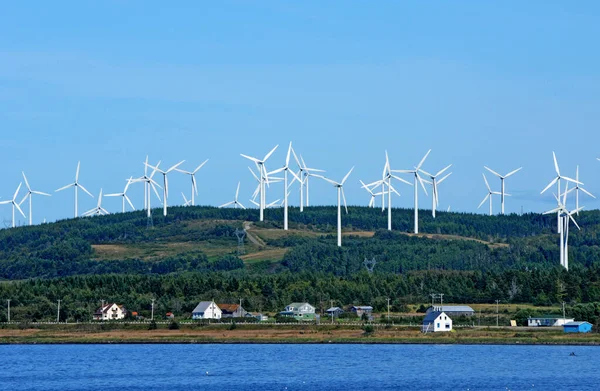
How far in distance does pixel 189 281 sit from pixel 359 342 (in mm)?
66087

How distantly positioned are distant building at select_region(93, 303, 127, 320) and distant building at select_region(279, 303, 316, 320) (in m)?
22.1

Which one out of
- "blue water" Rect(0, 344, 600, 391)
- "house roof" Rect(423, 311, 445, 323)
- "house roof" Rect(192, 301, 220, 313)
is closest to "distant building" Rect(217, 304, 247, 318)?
"house roof" Rect(192, 301, 220, 313)

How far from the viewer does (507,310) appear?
16862 centimetres

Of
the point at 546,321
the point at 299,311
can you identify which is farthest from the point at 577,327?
the point at 299,311

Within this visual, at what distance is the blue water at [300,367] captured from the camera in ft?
293

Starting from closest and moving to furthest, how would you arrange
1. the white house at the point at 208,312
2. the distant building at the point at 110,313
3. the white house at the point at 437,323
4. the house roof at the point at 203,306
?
the white house at the point at 437,323, the distant building at the point at 110,313, the white house at the point at 208,312, the house roof at the point at 203,306

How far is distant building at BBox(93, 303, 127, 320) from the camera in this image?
166375 millimetres

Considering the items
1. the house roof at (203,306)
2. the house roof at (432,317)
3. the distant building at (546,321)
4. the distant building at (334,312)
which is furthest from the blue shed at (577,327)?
the house roof at (203,306)

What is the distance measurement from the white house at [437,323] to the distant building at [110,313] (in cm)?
4592

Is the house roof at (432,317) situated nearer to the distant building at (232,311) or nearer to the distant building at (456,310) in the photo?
the distant building at (456,310)

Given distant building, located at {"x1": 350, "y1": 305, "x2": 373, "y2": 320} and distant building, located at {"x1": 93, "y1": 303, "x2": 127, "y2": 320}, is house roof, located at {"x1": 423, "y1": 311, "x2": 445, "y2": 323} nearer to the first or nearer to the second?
distant building, located at {"x1": 350, "y1": 305, "x2": 373, "y2": 320}

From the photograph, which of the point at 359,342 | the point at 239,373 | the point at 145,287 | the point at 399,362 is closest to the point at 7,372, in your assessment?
the point at 239,373

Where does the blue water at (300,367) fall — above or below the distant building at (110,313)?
below

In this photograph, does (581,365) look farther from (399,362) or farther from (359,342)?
(359,342)
